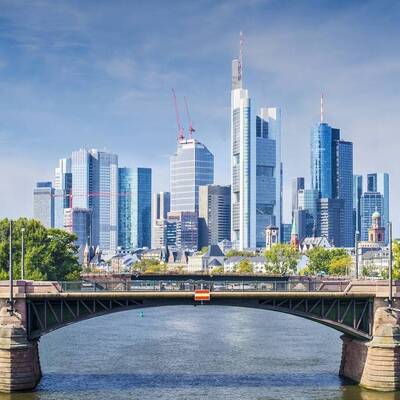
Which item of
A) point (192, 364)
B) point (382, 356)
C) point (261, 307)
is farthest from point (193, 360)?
point (382, 356)

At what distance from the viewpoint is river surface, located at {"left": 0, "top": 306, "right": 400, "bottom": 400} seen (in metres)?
95.9

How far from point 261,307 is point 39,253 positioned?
83.7 meters

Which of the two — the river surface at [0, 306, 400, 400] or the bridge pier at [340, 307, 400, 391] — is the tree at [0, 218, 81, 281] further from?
the bridge pier at [340, 307, 400, 391]

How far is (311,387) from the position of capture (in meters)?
99.2

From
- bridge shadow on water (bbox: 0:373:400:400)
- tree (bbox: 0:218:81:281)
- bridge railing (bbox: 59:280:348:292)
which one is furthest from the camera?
tree (bbox: 0:218:81:281)

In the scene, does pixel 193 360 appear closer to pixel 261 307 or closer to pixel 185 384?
pixel 185 384

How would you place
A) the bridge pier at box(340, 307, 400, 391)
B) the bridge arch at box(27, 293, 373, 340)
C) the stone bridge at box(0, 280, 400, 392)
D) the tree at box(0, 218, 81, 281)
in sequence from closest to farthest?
the bridge pier at box(340, 307, 400, 391) → the stone bridge at box(0, 280, 400, 392) → the bridge arch at box(27, 293, 373, 340) → the tree at box(0, 218, 81, 281)

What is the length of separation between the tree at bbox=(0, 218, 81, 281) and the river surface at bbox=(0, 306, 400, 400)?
40.5 feet

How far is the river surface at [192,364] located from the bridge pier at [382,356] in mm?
1456

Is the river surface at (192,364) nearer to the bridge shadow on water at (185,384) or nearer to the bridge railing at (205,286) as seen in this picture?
the bridge shadow on water at (185,384)

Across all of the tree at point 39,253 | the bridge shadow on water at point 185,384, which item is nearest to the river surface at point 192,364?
the bridge shadow on water at point 185,384

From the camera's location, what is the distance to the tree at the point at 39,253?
547 feet

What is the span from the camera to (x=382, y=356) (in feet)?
312

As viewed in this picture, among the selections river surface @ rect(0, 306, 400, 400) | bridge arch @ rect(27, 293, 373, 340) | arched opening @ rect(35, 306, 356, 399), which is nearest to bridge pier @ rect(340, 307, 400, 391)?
river surface @ rect(0, 306, 400, 400)
